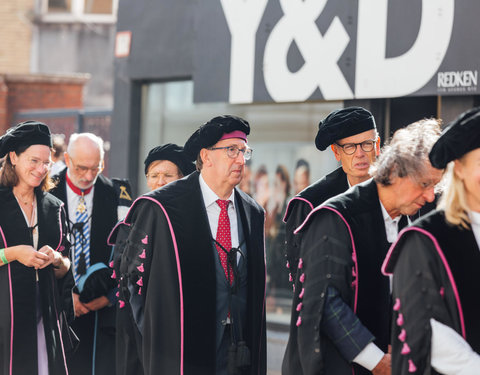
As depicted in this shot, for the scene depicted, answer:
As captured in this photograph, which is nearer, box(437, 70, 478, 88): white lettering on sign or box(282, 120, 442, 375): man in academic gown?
box(282, 120, 442, 375): man in academic gown

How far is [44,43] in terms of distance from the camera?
18859 mm

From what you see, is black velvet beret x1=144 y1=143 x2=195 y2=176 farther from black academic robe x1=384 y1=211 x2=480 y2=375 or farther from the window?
the window

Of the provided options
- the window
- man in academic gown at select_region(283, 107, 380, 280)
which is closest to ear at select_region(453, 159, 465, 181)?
man in academic gown at select_region(283, 107, 380, 280)

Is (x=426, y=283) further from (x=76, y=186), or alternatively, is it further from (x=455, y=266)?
(x=76, y=186)

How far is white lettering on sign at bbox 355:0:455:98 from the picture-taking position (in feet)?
23.0

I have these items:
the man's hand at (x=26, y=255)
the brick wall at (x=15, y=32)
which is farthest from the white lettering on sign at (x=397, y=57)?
the brick wall at (x=15, y=32)

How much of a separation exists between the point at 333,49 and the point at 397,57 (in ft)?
2.34

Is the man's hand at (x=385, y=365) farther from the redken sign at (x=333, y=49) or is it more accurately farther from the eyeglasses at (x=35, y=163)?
the redken sign at (x=333, y=49)

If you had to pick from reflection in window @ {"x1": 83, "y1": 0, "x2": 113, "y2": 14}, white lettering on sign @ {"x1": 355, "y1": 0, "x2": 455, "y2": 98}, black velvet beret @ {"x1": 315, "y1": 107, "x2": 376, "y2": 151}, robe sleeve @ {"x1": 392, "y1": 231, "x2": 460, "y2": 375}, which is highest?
reflection in window @ {"x1": 83, "y1": 0, "x2": 113, "y2": 14}

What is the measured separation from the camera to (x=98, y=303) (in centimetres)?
643

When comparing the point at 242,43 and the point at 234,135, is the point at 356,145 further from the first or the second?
the point at 242,43

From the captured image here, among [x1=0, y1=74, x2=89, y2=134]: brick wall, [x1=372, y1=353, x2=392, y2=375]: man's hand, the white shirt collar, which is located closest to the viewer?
[x1=372, y1=353, x2=392, y2=375]: man's hand

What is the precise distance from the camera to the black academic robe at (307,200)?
4832mm

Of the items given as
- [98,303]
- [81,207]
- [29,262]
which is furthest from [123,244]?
[81,207]
